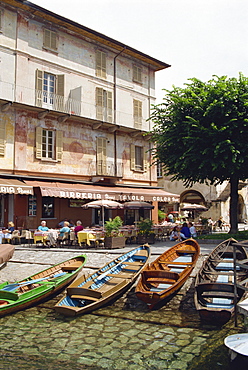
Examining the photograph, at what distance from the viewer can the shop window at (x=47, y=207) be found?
21634mm

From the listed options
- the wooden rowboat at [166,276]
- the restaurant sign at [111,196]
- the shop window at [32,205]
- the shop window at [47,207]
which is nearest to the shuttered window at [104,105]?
the restaurant sign at [111,196]

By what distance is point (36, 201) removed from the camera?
21.2m

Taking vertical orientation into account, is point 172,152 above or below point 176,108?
below

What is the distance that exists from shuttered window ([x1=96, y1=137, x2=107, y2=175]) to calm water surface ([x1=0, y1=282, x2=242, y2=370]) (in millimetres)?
15976

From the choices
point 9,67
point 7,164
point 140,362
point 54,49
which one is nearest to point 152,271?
point 140,362

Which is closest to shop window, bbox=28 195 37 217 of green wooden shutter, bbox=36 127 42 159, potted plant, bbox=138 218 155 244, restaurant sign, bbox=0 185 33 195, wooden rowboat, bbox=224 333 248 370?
restaurant sign, bbox=0 185 33 195

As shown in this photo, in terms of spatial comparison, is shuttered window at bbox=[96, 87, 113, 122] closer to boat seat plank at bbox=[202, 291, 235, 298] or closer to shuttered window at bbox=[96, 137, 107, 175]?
shuttered window at bbox=[96, 137, 107, 175]

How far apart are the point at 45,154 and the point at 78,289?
14.6 meters

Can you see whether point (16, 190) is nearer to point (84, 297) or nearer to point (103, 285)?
point (103, 285)

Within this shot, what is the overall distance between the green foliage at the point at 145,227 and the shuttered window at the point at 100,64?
12475mm

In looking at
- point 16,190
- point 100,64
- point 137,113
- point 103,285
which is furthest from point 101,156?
point 103,285

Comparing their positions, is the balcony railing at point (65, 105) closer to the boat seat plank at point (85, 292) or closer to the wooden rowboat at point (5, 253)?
the wooden rowboat at point (5, 253)

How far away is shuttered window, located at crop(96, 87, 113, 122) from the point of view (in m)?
24.7

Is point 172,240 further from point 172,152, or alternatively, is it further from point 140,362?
point 140,362
